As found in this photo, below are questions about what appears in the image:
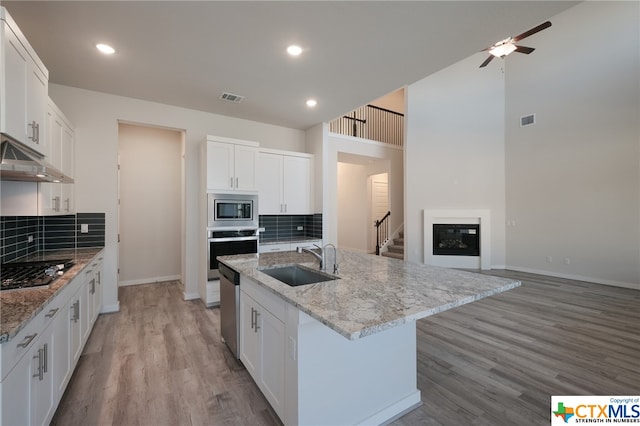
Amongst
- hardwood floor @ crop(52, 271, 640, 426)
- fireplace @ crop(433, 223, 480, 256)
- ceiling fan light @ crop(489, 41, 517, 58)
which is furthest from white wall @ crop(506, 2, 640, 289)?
ceiling fan light @ crop(489, 41, 517, 58)

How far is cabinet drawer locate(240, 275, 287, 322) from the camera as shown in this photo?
1753 mm

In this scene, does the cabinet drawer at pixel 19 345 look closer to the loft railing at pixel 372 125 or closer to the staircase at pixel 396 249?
the loft railing at pixel 372 125

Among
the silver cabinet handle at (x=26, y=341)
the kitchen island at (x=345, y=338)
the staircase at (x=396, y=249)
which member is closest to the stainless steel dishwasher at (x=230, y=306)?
the kitchen island at (x=345, y=338)

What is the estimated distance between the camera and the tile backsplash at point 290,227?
207 inches

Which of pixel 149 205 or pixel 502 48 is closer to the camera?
pixel 502 48

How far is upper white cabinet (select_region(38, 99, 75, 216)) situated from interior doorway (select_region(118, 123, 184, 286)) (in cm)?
179

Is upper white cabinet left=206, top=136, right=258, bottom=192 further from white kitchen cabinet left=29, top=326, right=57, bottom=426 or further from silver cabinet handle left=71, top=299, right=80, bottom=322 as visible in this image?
white kitchen cabinet left=29, top=326, right=57, bottom=426

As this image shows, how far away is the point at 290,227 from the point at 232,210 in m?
1.48

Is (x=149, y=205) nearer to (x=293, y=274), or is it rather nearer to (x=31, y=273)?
(x=31, y=273)

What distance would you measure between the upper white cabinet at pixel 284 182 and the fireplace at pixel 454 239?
350cm

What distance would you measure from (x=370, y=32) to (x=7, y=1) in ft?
9.21
